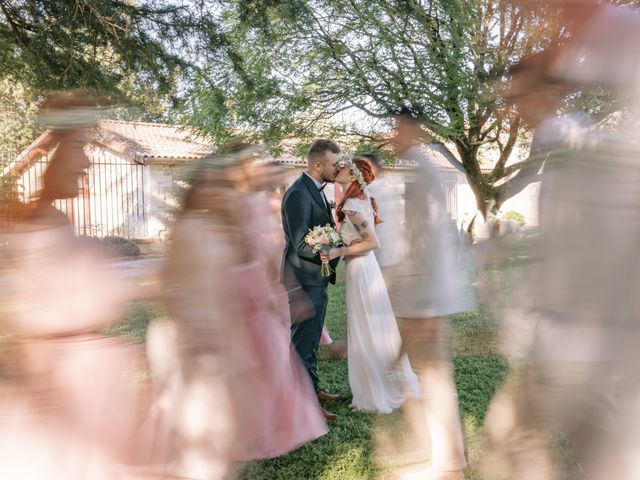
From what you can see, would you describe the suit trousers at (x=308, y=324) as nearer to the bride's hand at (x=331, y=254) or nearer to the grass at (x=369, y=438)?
the bride's hand at (x=331, y=254)

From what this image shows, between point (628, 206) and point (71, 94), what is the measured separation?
275 cm

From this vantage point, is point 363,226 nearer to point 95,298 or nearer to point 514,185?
point 514,185

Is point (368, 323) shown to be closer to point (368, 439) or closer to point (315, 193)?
point (368, 439)

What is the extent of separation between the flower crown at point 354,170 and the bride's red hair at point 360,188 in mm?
31

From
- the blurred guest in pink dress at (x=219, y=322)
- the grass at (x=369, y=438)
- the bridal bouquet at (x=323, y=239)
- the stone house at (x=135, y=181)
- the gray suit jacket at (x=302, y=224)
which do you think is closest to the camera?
the blurred guest in pink dress at (x=219, y=322)

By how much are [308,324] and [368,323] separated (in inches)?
22.8

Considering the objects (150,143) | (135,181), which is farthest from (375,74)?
(150,143)

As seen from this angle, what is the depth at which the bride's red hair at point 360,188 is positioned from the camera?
5086 mm

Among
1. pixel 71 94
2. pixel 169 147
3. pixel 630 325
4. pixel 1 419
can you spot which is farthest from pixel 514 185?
pixel 169 147

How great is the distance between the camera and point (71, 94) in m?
3.21

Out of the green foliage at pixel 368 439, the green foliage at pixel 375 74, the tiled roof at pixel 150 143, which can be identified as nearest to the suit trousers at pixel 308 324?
the green foliage at pixel 368 439

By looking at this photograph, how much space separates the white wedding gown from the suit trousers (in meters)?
0.32

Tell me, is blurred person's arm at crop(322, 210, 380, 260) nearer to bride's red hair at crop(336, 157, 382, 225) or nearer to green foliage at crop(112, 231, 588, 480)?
bride's red hair at crop(336, 157, 382, 225)

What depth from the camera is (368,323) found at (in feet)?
17.9
